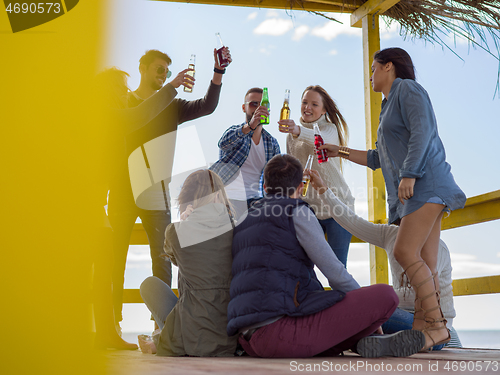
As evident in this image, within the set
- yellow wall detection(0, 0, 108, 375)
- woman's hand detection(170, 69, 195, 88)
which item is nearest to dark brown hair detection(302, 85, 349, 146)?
woman's hand detection(170, 69, 195, 88)

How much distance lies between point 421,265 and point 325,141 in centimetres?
107

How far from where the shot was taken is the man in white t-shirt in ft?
7.98

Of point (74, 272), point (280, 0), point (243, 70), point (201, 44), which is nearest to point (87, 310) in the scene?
point (74, 272)

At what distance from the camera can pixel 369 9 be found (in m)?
3.15

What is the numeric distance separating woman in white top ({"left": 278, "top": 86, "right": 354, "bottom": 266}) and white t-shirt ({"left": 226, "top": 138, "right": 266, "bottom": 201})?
0.21 metres

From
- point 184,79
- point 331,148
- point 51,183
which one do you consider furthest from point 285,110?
point 51,183

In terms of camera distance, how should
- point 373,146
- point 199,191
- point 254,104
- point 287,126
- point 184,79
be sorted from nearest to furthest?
point 199,191, point 184,79, point 287,126, point 254,104, point 373,146

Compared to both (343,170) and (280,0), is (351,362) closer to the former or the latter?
(343,170)

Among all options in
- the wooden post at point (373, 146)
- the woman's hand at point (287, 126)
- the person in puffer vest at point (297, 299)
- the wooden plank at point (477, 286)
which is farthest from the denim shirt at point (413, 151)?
the wooden post at point (373, 146)

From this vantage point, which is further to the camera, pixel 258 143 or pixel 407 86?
pixel 258 143

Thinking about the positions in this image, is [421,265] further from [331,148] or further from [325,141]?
[325,141]

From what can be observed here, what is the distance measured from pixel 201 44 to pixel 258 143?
68cm

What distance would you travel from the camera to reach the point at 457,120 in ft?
11.1

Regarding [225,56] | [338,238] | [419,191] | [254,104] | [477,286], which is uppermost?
[225,56]
